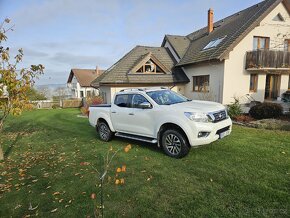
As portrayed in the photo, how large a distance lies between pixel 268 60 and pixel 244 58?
1.58 m

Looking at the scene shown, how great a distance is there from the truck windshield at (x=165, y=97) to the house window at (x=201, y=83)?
10227mm

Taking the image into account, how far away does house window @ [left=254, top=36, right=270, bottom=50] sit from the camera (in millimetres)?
15234

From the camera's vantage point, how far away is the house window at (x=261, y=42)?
1523cm

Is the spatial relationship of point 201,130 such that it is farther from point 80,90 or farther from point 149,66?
point 80,90

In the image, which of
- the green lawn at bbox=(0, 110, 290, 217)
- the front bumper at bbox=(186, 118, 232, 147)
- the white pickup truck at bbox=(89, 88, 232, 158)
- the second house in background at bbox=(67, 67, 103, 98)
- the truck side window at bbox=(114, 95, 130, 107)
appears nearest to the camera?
the green lawn at bbox=(0, 110, 290, 217)

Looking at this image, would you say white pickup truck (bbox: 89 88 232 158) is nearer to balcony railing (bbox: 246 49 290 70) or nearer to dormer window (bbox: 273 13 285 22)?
balcony railing (bbox: 246 49 290 70)

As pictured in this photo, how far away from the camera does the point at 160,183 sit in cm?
432

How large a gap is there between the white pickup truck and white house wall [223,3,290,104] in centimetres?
907

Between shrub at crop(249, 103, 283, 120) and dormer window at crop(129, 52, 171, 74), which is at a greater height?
dormer window at crop(129, 52, 171, 74)

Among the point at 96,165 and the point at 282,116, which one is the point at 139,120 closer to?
the point at 96,165

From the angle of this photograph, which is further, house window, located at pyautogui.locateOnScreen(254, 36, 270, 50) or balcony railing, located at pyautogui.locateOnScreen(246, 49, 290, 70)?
house window, located at pyautogui.locateOnScreen(254, 36, 270, 50)

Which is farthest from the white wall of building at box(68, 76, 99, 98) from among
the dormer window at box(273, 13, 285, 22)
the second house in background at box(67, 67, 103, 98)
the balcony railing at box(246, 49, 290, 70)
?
the dormer window at box(273, 13, 285, 22)

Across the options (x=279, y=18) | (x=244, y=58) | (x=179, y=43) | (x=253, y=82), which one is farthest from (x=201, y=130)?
(x=179, y=43)

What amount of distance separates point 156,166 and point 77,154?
2.87 metres
